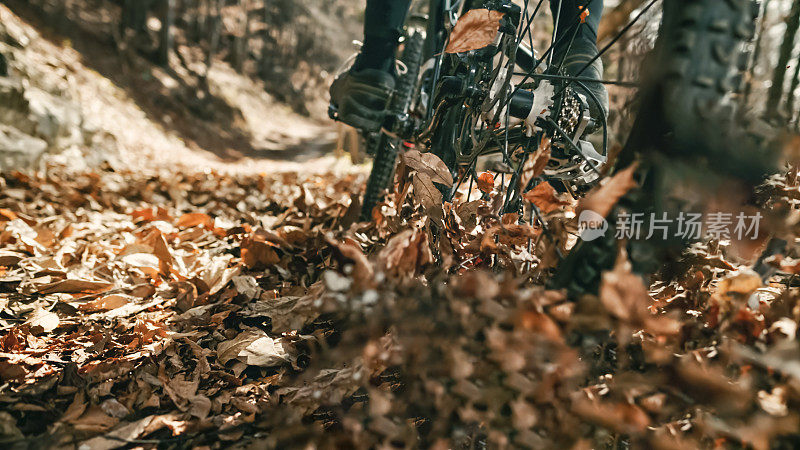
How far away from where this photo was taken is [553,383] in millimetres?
624

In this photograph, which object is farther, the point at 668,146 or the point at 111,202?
the point at 111,202

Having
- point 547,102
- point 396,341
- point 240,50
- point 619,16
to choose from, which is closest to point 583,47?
point 547,102

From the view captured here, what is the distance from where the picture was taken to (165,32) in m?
12.5

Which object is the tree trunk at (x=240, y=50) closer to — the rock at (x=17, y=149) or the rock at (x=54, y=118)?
the rock at (x=54, y=118)

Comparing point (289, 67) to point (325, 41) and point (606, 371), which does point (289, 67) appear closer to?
point (325, 41)

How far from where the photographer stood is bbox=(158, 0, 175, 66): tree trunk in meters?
12.4

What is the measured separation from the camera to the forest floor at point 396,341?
61 centimetres

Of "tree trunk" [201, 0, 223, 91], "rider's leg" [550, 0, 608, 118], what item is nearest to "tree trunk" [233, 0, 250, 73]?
"tree trunk" [201, 0, 223, 91]

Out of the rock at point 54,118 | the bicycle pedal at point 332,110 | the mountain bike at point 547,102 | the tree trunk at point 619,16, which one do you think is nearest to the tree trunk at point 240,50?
the rock at point 54,118

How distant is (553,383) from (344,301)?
1.13 feet

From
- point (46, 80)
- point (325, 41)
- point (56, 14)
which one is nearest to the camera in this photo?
point (46, 80)

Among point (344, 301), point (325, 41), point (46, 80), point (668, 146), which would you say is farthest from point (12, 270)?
point (325, 41)

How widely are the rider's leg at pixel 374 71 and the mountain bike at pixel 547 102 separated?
0.10 m

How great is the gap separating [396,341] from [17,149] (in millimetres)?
3923
